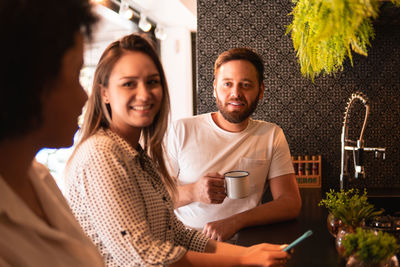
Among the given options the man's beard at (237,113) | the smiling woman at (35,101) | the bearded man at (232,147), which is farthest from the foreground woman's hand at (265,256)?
A: the man's beard at (237,113)

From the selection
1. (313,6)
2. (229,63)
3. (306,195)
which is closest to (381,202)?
(306,195)

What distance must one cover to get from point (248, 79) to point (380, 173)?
4.93 feet

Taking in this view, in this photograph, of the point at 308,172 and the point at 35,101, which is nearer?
the point at 35,101

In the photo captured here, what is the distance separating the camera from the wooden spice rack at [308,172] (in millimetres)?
2936

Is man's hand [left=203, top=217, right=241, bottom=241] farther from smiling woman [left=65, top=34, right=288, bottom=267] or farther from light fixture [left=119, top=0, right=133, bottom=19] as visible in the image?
light fixture [left=119, top=0, right=133, bottom=19]

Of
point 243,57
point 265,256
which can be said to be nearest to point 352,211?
point 265,256

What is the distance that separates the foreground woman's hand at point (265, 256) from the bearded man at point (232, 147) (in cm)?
77

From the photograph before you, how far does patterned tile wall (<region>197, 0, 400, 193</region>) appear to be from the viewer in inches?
115

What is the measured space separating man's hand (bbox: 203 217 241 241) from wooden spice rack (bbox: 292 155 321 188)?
1.31 meters

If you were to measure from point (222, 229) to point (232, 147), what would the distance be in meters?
0.59

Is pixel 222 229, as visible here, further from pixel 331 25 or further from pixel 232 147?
pixel 331 25

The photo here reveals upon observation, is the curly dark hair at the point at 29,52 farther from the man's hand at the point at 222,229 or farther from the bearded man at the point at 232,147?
the bearded man at the point at 232,147

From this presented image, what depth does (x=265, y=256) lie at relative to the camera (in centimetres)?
120

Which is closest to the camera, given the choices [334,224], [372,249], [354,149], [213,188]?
[372,249]
